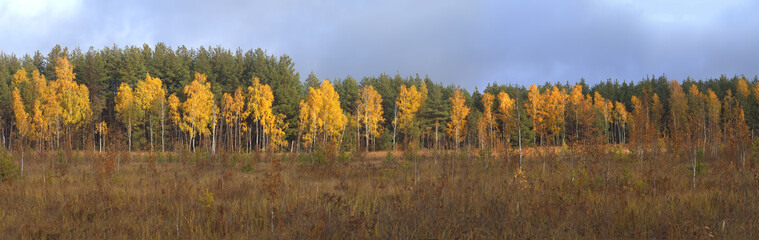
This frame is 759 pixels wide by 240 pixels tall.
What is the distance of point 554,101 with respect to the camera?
130 feet

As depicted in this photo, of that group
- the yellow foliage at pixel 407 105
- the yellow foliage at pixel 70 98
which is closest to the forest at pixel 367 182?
the yellow foliage at pixel 70 98

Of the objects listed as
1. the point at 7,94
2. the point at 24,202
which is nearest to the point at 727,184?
the point at 24,202

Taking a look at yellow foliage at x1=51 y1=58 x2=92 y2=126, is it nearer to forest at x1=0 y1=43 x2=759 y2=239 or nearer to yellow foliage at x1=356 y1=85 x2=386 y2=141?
forest at x1=0 y1=43 x2=759 y2=239

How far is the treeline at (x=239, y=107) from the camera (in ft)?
99.5

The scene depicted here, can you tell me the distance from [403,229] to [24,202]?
6.54 meters

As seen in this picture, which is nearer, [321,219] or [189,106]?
[321,219]

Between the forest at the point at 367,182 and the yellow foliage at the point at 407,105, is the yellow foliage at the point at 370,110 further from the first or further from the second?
the yellow foliage at the point at 407,105

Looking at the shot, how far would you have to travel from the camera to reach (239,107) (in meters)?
31.6

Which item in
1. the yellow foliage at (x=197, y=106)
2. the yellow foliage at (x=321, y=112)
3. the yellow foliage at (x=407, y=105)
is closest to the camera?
the yellow foliage at (x=197, y=106)

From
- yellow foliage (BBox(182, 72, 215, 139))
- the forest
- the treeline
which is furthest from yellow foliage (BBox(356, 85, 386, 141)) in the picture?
yellow foliage (BBox(182, 72, 215, 139))

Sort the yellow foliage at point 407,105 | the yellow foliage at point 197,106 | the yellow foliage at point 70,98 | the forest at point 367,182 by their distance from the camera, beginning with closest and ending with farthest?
the forest at point 367,182
the yellow foliage at point 197,106
the yellow foliage at point 70,98
the yellow foliage at point 407,105

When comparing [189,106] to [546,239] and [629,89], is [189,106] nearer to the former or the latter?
[546,239]

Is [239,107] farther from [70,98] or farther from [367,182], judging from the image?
[367,182]

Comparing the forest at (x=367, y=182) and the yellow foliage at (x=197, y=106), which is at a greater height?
the yellow foliage at (x=197, y=106)
